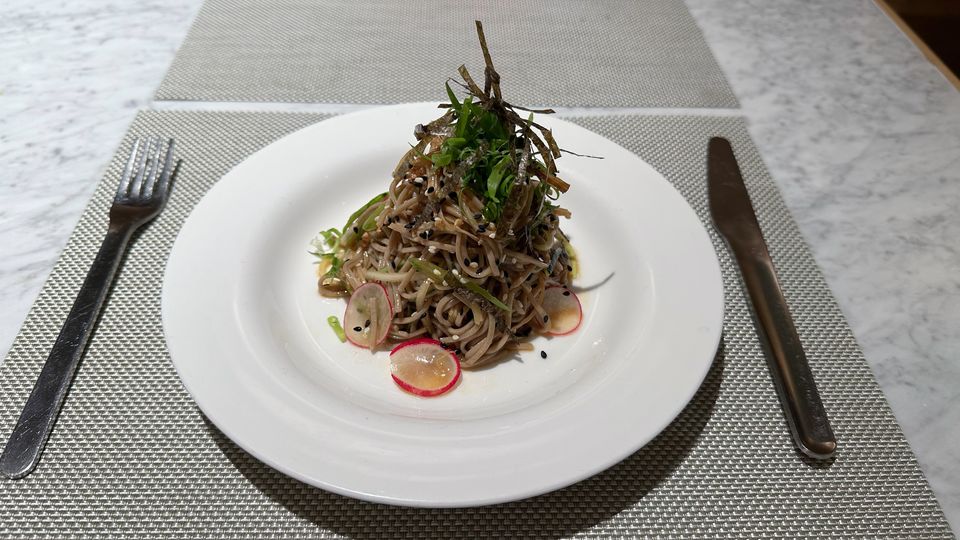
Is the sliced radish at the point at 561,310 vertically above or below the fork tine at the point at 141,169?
below

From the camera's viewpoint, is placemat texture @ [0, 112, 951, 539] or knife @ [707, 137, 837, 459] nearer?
placemat texture @ [0, 112, 951, 539]

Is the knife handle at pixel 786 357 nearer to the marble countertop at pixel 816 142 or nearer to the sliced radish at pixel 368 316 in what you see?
the marble countertop at pixel 816 142

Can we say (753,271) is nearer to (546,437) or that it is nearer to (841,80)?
(546,437)

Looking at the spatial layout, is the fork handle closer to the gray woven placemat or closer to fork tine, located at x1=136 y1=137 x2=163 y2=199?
fork tine, located at x1=136 y1=137 x2=163 y2=199

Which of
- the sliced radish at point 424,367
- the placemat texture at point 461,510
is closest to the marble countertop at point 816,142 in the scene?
the placemat texture at point 461,510

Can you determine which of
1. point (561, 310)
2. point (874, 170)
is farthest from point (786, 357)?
point (874, 170)

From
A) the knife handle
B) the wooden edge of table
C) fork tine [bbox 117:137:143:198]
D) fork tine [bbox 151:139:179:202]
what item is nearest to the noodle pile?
the knife handle
